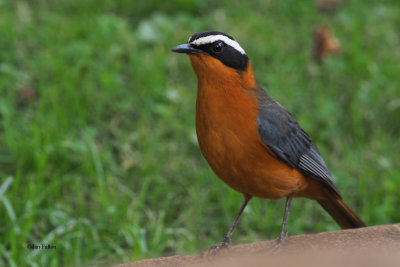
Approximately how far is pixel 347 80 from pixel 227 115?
11.7 ft

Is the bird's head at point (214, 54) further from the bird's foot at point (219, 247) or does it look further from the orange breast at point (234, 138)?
the bird's foot at point (219, 247)

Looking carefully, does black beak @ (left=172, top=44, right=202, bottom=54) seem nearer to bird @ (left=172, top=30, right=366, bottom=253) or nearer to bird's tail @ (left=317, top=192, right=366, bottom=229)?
bird @ (left=172, top=30, right=366, bottom=253)

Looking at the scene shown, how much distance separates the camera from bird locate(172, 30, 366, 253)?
3615 mm

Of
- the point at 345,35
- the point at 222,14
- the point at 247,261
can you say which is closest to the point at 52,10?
the point at 222,14

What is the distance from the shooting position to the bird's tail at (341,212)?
13.9 feet

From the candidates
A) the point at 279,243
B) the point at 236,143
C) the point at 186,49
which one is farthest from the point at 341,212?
the point at 186,49

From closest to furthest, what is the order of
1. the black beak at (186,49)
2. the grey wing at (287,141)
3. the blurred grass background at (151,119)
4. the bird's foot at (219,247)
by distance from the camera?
the black beak at (186,49)
the grey wing at (287,141)
the bird's foot at (219,247)
the blurred grass background at (151,119)

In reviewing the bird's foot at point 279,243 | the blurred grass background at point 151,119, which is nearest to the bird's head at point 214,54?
the bird's foot at point 279,243

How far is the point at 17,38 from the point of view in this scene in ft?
23.3

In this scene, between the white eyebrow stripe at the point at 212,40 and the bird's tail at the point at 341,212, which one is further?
the bird's tail at the point at 341,212

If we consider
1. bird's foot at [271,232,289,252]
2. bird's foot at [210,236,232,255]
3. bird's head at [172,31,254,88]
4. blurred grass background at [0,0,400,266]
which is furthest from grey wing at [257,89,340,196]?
blurred grass background at [0,0,400,266]

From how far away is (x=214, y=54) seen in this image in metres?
3.66

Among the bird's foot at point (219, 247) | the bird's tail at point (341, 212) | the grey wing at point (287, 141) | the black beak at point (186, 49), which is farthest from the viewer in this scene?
the bird's tail at point (341, 212)

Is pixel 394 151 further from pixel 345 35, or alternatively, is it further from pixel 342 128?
pixel 345 35
